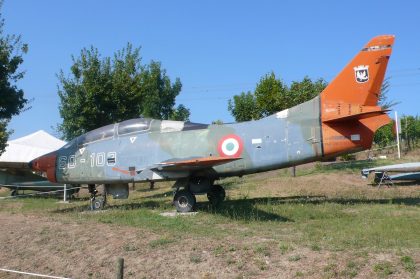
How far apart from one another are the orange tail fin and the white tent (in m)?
20.8

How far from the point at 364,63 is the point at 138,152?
7.45m

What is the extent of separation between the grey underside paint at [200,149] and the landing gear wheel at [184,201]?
59 cm

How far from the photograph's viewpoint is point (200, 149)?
13078 millimetres

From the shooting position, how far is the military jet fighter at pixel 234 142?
12203mm

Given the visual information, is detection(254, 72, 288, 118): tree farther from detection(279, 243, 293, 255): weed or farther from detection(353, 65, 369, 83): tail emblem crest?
detection(279, 243, 293, 255): weed

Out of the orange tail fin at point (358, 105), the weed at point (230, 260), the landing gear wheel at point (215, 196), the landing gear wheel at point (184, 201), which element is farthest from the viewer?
the landing gear wheel at point (215, 196)

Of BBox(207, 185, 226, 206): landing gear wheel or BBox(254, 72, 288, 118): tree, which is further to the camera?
BBox(254, 72, 288, 118): tree

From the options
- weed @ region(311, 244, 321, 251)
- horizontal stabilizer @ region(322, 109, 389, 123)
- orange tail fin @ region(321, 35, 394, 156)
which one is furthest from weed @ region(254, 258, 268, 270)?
horizontal stabilizer @ region(322, 109, 389, 123)

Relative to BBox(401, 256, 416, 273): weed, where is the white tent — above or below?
above

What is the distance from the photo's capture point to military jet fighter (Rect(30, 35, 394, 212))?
Result: 40.0 feet

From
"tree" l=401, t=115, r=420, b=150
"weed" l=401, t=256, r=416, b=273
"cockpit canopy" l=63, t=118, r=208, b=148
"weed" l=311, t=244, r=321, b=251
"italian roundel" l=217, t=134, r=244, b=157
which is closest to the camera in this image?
"weed" l=401, t=256, r=416, b=273

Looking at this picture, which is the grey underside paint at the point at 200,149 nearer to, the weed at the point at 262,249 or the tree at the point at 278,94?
the weed at the point at 262,249

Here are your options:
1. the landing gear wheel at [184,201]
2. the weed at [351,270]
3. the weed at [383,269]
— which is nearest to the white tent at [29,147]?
the landing gear wheel at [184,201]

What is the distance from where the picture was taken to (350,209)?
40.4 feet
